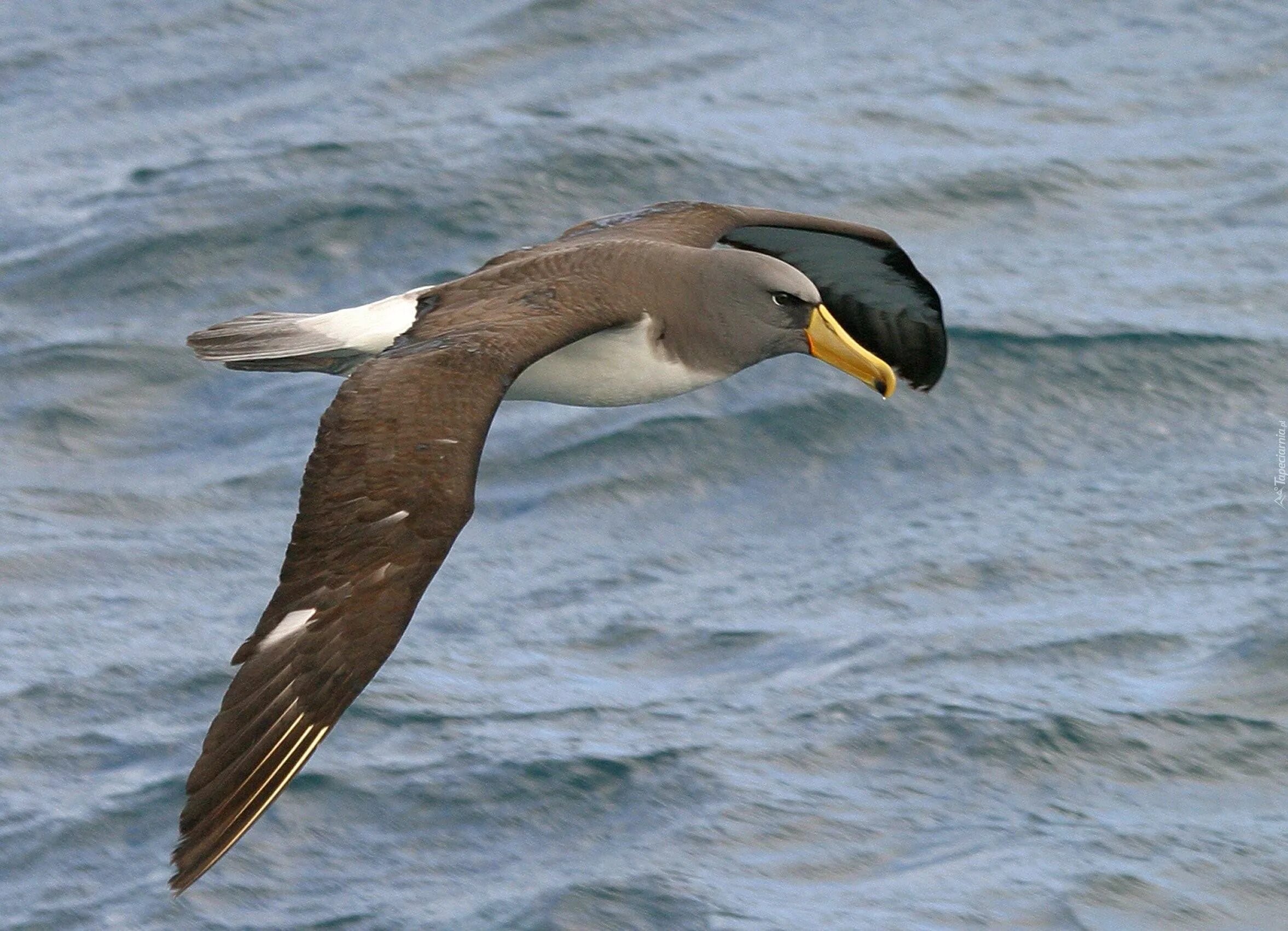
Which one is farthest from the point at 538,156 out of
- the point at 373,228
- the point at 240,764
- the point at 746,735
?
the point at 240,764

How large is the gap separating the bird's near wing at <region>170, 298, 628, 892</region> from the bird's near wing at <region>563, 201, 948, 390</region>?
2.58 metres

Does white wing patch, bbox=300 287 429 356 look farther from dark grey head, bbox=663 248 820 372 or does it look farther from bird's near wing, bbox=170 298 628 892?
dark grey head, bbox=663 248 820 372

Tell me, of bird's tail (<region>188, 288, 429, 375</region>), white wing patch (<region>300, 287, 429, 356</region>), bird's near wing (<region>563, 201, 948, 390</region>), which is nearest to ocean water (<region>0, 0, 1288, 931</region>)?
bird's near wing (<region>563, 201, 948, 390</region>)

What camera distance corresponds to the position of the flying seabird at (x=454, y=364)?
7461 millimetres

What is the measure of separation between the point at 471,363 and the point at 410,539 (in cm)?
81

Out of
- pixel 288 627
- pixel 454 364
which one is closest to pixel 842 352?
pixel 454 364

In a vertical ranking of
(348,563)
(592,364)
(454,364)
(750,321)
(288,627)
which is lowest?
(288,627)

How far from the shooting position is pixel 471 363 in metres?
8.16

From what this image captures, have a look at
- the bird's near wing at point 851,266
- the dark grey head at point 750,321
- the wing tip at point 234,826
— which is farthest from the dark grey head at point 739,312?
the wing tip at point 234,826

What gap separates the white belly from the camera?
940 cm

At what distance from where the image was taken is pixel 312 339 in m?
9.45

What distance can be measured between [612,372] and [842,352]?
1.01 m

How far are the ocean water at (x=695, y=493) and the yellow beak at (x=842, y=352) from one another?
2672 mm

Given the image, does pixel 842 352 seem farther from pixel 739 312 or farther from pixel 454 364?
pixel 454 364
